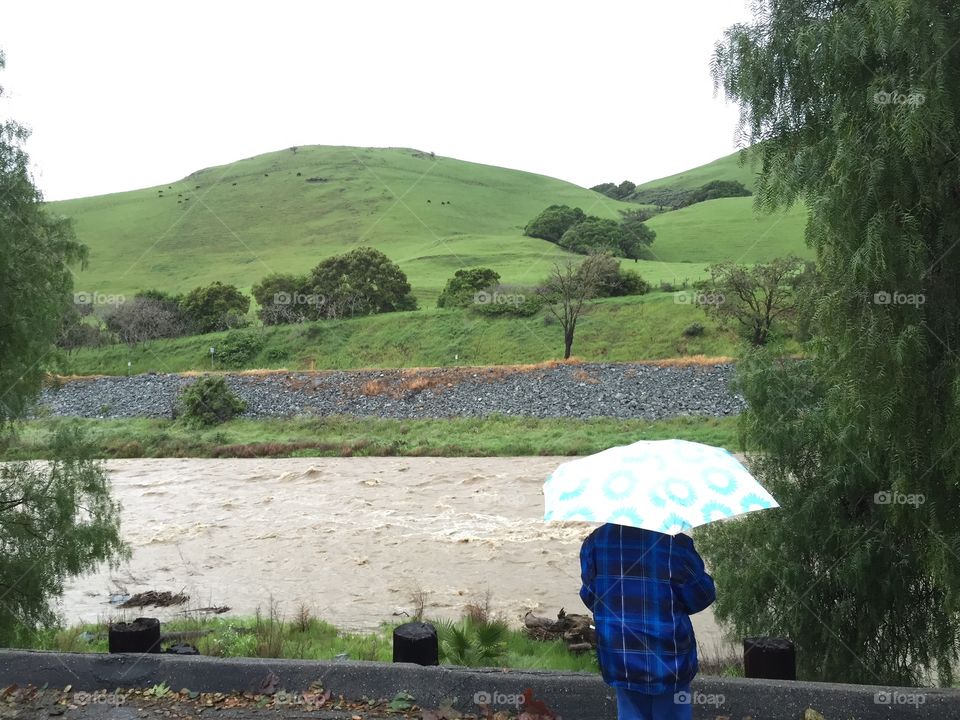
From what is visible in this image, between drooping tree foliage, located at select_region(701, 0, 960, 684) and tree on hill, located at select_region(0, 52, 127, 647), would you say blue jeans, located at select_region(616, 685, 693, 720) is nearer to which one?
drooping tree foliage, located at select_region(701, 0, 960, 684)

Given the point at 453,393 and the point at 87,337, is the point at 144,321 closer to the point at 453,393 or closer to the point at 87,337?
the point at 87,337

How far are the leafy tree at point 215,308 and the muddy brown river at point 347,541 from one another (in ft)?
92.1

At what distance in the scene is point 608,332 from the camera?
4575cm

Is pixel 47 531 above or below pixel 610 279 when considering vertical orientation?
below

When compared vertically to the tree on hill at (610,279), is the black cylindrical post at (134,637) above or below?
below

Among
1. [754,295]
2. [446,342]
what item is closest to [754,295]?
[754,295]

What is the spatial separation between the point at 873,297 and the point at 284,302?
50.4 meters

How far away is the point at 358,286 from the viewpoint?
53.4 meters

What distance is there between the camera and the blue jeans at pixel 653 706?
3.52 metres

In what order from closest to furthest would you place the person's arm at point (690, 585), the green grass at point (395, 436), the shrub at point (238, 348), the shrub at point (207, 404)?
the person's arm at point (690, 585) → the green grass at point (395, 436) → the shrub at point (207, 404) → the shrub at point (238, 348)

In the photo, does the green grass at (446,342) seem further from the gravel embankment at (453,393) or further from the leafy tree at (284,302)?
the gravel embankment at (453,393)

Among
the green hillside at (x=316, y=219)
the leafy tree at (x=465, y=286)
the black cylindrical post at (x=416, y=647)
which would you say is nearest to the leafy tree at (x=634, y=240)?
the green hillside at (x=316, y=219)

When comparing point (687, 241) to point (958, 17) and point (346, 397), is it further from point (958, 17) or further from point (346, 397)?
point (958, 17)

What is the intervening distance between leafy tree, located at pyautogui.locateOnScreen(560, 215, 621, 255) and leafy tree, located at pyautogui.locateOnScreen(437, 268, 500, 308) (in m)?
21.8
